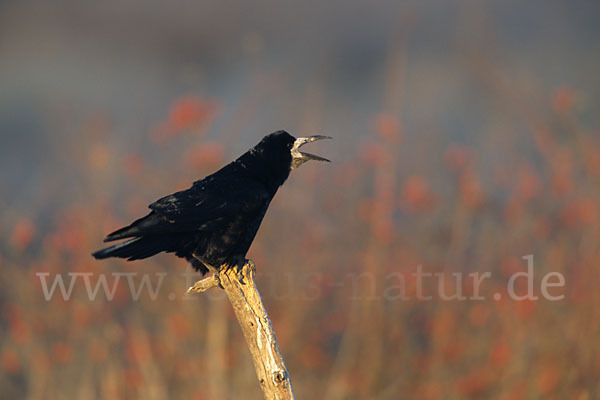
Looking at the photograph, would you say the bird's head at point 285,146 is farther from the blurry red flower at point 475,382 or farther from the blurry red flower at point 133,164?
the blurry red flower at point 475,382

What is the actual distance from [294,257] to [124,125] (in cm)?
532

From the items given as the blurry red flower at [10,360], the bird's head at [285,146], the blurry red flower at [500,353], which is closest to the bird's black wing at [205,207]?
the bird's head at [285,146]

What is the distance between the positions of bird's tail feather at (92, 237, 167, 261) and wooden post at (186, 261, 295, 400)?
416 mm

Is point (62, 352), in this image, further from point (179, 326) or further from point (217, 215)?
point (217, 215)

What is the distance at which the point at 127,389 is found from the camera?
6.57m

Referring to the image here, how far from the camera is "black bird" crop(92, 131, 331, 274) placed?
336cm

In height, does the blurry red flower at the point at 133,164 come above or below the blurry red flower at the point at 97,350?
above

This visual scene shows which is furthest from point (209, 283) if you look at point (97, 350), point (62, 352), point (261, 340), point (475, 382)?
point (475, 382)

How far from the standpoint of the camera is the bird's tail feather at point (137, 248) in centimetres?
315

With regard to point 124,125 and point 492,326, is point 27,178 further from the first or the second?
point 492,326

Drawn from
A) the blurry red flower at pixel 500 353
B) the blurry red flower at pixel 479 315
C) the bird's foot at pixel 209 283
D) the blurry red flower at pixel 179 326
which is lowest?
the blurry red flower at pixel 500 353

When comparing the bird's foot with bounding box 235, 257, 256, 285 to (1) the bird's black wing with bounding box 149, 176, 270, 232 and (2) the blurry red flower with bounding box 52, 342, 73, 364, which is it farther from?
(2) the blurry red flower with bounding box 52, 342, 73, 364

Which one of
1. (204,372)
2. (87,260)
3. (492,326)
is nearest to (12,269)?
(87,260)

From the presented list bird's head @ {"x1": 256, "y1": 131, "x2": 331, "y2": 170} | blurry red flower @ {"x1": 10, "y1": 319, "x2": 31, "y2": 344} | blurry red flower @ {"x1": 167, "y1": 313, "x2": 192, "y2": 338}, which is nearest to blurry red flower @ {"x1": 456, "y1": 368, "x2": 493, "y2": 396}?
blurry red flower @ {"x1": 167, "y1": 313, "x2": 192, "y2": 338}
